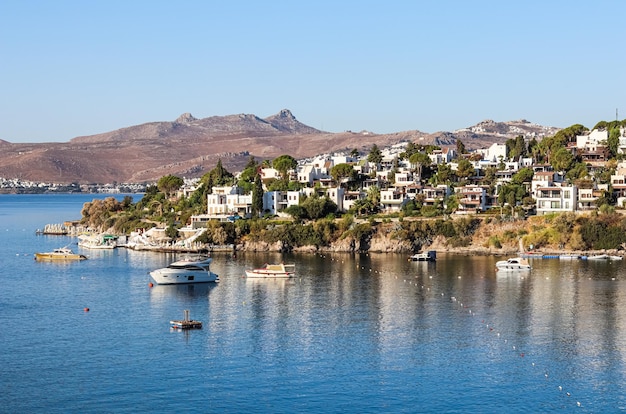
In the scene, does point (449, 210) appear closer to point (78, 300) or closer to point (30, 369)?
point (78, 300)

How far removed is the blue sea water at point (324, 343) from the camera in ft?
96.4

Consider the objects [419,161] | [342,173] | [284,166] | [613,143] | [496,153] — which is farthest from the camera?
[496,153]

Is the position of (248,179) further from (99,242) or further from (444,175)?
(99,242)

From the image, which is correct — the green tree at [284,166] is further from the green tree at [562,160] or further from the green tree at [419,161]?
the green tree at [562,160]

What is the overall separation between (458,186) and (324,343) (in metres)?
49.5

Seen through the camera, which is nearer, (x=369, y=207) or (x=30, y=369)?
(x=30, y=369)

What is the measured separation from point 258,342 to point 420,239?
108 feet

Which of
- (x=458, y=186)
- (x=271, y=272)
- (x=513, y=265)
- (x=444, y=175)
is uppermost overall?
(x=444, y=175)

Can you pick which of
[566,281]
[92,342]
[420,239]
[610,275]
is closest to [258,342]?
[92,342]

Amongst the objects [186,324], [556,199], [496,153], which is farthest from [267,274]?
[496,153]

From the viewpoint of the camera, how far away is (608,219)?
6600cm

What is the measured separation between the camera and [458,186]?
3302 inches

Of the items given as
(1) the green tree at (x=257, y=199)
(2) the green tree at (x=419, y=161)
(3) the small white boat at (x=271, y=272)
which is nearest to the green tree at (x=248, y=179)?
(1) the green tree at (x=257, y=199)

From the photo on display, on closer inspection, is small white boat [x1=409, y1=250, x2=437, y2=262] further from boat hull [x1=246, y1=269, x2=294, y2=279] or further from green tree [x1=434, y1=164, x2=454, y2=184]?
green tree [x1=434, y1=164, x2=454, y2=184]
